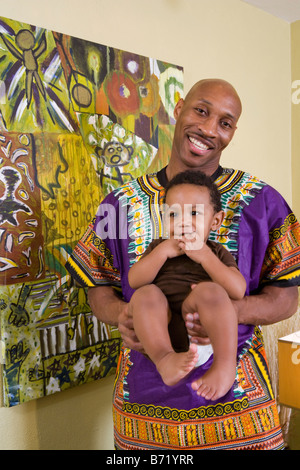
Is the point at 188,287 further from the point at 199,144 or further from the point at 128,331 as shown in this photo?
the point at 199,144

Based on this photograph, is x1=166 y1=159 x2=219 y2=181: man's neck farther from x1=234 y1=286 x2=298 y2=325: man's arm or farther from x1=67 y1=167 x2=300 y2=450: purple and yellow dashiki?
x1=234 y1=286 x2=298 y2=325: man's arm

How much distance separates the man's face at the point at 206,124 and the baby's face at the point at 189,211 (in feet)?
0.57

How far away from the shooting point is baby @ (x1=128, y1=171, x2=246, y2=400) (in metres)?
0.95

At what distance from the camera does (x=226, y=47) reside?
8.17ft

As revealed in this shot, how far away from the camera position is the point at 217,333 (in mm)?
961

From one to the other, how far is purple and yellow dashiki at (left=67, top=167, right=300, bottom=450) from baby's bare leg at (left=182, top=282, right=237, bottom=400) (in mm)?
156

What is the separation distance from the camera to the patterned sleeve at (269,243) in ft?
3.92

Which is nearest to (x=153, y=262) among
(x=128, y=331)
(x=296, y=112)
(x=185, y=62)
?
(x=128, y=331)

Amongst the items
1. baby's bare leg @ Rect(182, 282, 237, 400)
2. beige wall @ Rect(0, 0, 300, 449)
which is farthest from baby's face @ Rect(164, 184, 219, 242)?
beige wall @ Rect(0, 0, 300, 449)

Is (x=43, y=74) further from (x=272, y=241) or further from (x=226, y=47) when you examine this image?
(x=226, y=47)

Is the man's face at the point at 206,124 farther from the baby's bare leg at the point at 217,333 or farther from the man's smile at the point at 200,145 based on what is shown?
the baby's bare leg at the point at 217,333

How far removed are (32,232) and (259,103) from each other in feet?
5.54

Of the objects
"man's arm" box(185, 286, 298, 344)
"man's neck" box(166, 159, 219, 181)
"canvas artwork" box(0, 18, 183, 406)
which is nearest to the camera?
"man's arm" box(185, 286, 298, 344)

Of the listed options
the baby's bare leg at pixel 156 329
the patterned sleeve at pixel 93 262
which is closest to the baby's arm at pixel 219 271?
the baby's bare leg at pixel 156 329
